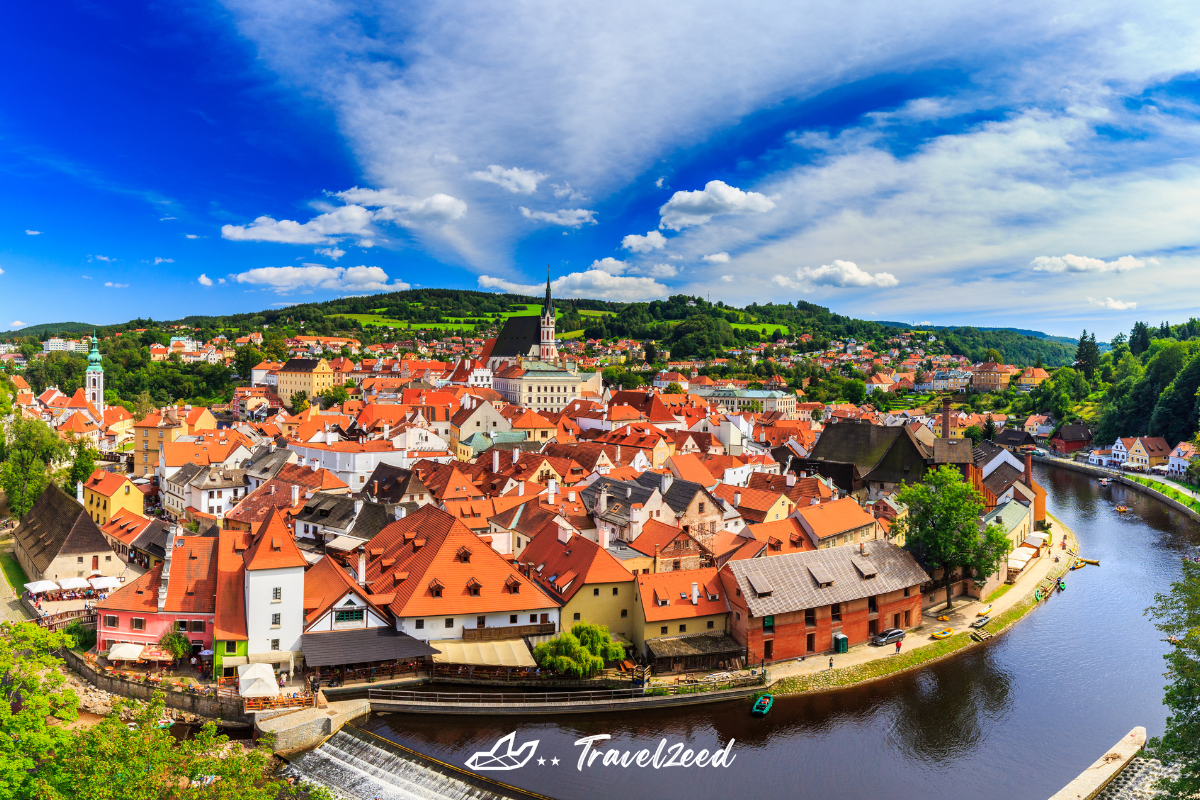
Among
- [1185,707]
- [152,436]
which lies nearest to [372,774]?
[1185,707]

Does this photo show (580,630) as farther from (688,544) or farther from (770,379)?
(770,379)

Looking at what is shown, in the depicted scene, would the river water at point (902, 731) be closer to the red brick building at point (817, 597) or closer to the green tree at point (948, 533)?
the red brick building at point (817, 597)

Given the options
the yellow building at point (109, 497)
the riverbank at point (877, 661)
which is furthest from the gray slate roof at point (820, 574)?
the yellow building at point (109, 497)

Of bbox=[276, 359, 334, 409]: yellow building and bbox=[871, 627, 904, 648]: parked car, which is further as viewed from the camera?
bbox=[276, 359, 334, 409]: yellow building

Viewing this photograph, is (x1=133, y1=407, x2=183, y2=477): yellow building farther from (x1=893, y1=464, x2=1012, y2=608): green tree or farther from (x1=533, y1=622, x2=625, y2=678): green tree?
(x1=893, y1=464, x2=1012, y2=608): green tree

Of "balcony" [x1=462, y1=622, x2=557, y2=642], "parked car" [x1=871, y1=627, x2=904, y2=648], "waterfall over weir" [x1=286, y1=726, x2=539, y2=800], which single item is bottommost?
"waterfall over weir" [x1=286, y1=726, x2=539, y2=800]

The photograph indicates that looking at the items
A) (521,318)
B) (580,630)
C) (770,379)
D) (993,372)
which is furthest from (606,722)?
(993,372)

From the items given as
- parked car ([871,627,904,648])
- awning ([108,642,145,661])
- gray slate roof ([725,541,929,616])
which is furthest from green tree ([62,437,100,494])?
parked car ([871,627,904,648])
